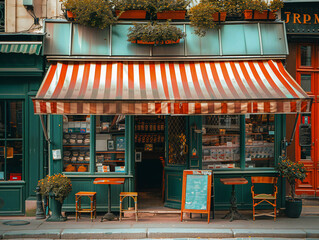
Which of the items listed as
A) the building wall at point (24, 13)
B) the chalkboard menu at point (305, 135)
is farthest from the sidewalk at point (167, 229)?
the building wall at point (24, 13)

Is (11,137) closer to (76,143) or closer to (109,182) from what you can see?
(76,143)

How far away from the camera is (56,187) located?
9.41 m

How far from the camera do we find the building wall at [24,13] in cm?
1066

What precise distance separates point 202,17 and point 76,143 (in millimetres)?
4692

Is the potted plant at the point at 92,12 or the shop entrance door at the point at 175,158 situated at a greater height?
the potted plant at the point at 92,12

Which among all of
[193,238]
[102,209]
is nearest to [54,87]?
[102,209]

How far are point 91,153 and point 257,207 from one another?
4.66m

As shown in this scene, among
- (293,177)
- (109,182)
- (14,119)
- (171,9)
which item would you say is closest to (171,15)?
(171,9)

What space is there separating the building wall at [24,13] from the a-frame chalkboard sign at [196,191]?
5.64 m

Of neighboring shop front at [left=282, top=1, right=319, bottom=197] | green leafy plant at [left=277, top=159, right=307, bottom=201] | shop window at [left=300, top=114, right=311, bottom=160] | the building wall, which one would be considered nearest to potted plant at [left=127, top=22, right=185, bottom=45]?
the building wall

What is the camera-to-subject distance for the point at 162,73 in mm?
9906

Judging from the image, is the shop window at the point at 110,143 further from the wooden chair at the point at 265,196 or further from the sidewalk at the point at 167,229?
the wooden chair at the point at 265,196

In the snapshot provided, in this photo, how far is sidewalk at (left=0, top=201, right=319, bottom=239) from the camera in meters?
8.46

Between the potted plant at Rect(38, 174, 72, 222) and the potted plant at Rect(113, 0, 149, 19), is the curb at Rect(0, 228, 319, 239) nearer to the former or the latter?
the potted plant at Rect(38, 174, 72, 222)
